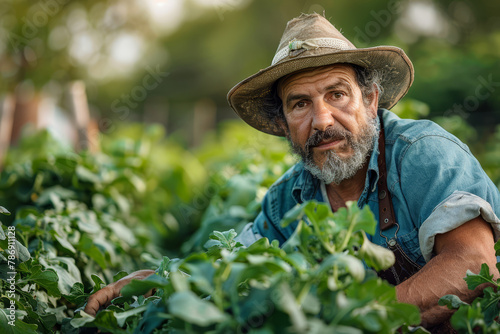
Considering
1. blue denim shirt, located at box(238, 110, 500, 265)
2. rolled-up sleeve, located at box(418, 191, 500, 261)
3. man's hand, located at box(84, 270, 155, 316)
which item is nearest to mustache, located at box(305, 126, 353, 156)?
blue denim shirt, located at box(238, 110, 500, 265)

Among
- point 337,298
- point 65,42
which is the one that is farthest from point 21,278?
point 65,42

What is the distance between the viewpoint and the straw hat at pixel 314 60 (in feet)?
7.88

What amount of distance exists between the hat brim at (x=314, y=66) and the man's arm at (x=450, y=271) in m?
0.96

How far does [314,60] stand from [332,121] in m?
0.29

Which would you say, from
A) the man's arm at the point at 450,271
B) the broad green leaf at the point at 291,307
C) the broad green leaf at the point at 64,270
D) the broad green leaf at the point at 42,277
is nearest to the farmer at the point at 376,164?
the man's arm at the point at 450,271

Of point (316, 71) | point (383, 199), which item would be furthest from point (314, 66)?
point (383, 199)

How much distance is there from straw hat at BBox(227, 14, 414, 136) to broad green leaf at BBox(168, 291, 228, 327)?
1.51 metres

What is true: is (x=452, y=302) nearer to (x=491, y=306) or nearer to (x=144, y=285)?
(x=491, y=306)

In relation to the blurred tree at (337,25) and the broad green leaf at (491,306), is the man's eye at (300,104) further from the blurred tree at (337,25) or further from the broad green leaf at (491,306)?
the broad green leaf at (491,306)

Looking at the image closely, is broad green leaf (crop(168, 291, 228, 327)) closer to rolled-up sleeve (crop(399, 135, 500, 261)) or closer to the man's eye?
rolled-up sleeve (crop(399, 135, 500, 261))

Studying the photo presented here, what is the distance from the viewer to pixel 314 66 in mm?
2441

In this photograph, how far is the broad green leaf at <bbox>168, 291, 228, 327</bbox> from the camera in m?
1.04

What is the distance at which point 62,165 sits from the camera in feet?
12.6

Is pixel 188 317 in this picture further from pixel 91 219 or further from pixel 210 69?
pixel 210 69
